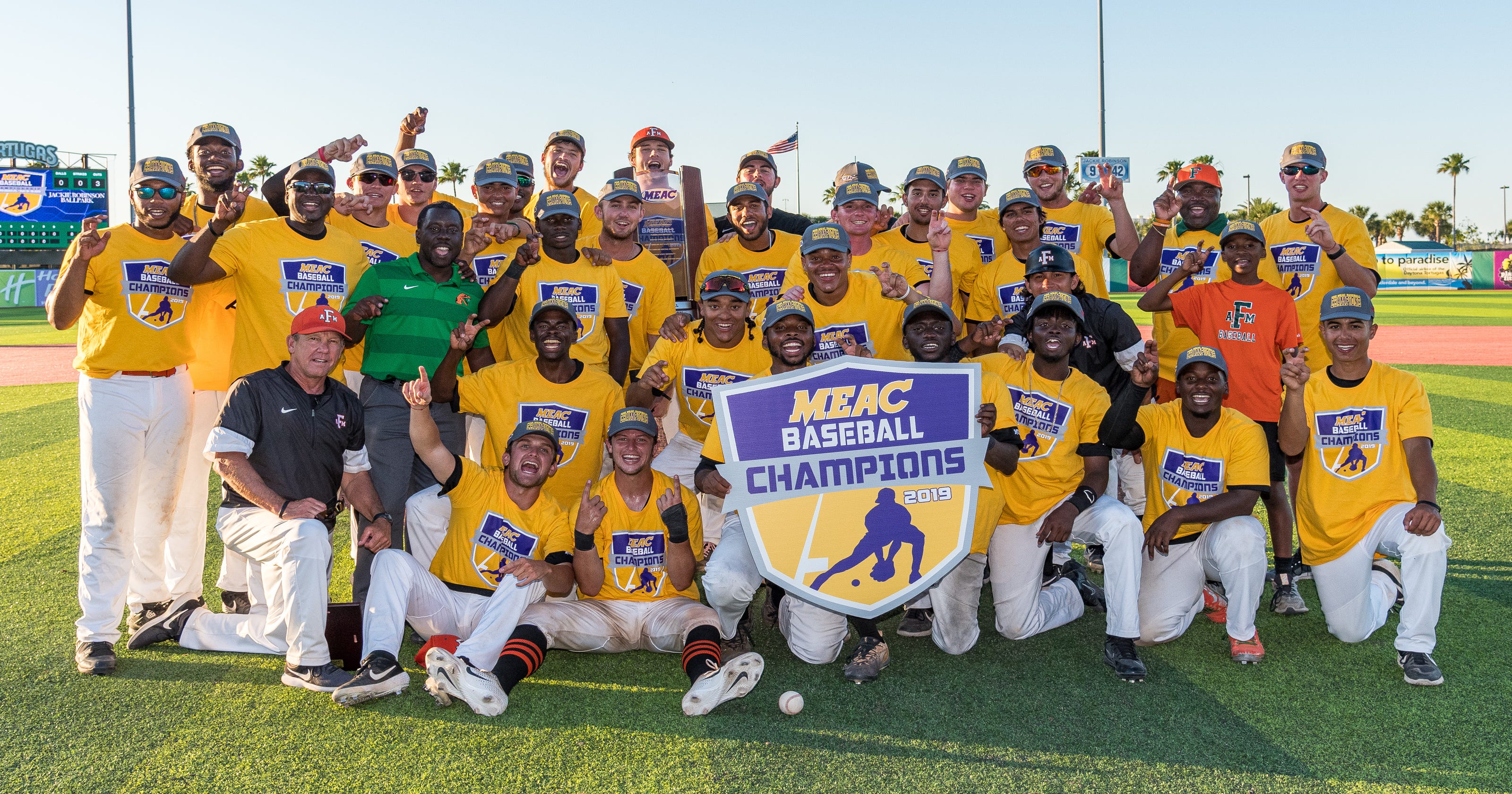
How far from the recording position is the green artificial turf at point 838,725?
165 inches

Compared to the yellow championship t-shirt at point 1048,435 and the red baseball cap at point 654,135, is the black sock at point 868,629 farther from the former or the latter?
the red baseball cap at point 654,135

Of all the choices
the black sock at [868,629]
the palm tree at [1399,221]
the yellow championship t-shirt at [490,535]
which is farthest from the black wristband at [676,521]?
the palm tree at [1399,221]

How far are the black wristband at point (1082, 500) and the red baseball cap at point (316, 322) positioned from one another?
432 cm

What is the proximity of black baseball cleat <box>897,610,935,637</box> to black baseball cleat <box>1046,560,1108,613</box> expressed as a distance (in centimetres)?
96

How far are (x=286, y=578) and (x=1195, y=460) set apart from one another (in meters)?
5.09

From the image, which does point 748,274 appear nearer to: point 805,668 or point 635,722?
point 805,668

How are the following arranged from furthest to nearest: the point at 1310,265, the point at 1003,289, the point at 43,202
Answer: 1. the point at 43,202
2. the point at 1310,265
3. the point at 1003,289

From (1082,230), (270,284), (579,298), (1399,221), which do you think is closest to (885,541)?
(579,298)

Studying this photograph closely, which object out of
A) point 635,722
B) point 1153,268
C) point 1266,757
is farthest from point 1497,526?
point 635,722

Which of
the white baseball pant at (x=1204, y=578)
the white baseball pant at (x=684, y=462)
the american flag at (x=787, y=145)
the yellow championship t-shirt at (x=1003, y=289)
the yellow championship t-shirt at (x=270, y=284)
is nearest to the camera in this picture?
the white baseball pant at (x=1204, y=578)

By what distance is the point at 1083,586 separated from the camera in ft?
21.8

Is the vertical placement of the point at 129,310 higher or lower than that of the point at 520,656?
higher

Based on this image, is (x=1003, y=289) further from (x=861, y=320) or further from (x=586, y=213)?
(x=586, y=213)

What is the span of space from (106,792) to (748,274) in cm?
489
